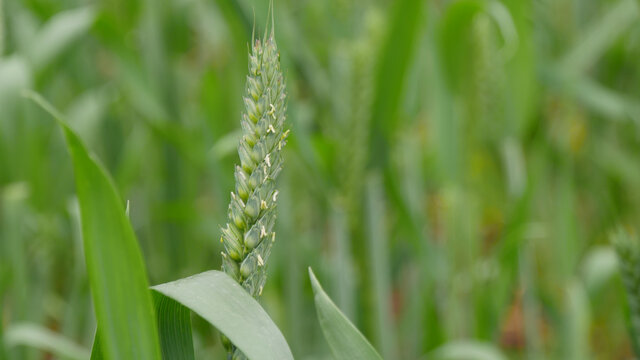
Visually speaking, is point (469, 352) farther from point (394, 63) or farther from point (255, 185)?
point (255, 185)

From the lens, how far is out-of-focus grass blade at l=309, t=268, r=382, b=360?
429 mm

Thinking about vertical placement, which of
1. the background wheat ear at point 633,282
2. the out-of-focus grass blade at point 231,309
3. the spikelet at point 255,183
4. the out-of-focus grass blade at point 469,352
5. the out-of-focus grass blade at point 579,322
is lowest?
the out-of-focus grass blade at point 579,322

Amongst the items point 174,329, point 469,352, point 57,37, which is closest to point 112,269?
point 174,329

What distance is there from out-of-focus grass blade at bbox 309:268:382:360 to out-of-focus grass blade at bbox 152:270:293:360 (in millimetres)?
46

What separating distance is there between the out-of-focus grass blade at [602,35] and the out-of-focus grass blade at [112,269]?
924mm

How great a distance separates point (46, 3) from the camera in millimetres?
1125

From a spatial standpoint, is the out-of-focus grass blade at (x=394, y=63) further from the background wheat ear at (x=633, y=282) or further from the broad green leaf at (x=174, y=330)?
the broad green leaf at (x=174, y=330)

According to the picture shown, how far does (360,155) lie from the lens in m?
0.90

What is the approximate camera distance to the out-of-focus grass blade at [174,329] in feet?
1.41

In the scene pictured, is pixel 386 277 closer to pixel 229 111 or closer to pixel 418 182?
pixel 418 182

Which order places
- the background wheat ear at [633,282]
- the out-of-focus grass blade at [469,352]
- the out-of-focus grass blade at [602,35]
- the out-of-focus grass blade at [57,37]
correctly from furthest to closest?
1. the out-of-focus grass blade at [602,35]
2. the out-of-focus grass blade at [57,37]
3. the out-of-focus grass blade at [469,352]
4. the background wheat ear at [633,282]

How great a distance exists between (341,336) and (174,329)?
10 centimetres

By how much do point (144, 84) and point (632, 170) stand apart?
0.85 meters

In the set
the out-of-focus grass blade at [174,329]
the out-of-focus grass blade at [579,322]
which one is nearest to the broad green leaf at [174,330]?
the out-of-focus grass blade at [174,329]
